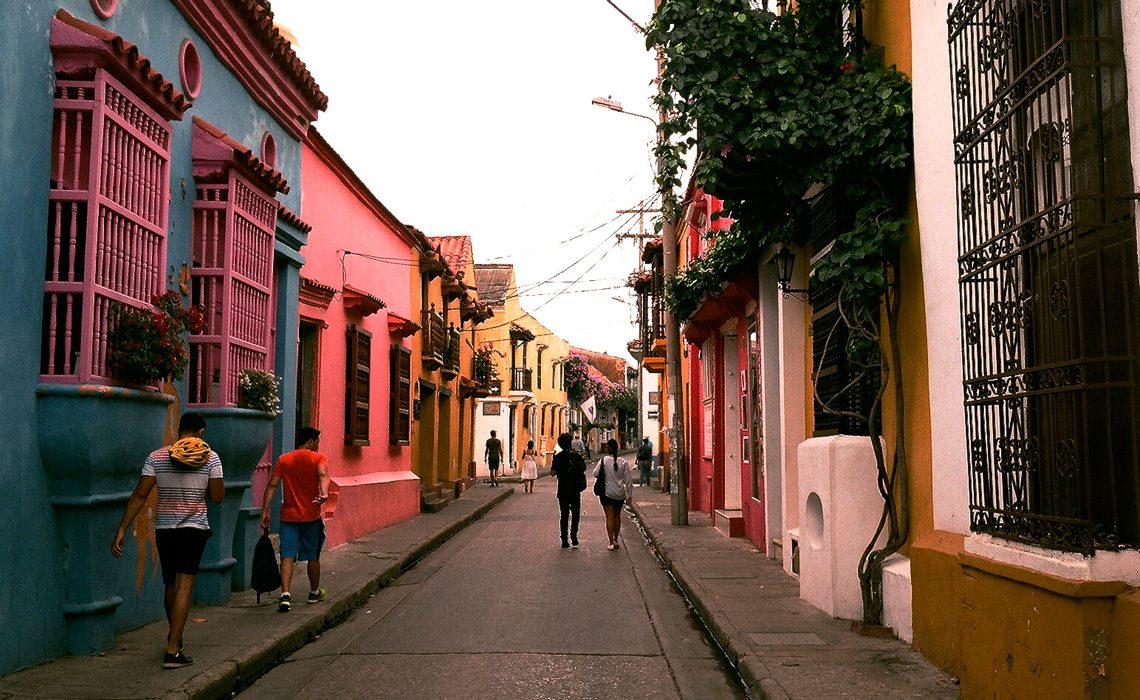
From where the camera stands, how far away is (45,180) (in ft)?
23.6

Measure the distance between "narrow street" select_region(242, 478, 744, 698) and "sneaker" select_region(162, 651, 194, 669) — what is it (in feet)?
1.48

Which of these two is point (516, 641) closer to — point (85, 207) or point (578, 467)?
point (85, 207)

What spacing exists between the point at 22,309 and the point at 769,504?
9575mm

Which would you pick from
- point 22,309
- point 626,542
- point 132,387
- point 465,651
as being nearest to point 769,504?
point 626,542

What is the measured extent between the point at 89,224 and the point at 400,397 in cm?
1379

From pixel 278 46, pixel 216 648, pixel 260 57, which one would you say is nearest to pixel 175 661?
pixel 216 648

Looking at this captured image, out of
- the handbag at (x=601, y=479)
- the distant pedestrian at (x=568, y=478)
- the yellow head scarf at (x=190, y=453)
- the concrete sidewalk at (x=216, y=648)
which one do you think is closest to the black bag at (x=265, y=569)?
the concrete sidewalk at (x=216, y=648)

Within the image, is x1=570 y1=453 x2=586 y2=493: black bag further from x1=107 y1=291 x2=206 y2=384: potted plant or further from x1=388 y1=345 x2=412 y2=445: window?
x1=107 y1=291 x2=206 y2=384: potted plant

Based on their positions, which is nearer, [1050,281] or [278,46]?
[1050,281]

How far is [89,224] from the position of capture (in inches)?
285

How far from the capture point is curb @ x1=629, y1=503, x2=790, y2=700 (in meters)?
6.68

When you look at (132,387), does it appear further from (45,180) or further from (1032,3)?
(1032,3)

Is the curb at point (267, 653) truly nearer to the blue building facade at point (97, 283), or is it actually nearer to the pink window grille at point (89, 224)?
the blue building facade at point (97, 283)

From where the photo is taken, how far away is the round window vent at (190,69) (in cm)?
977
